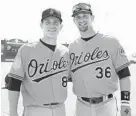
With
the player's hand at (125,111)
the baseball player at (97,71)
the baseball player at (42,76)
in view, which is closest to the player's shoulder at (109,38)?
the baseball player at (97,71)

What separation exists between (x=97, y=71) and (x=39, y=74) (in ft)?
2.11

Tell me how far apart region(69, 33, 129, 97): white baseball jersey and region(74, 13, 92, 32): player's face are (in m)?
0.17

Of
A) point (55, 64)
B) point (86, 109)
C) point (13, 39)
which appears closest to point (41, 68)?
point (55, 64)

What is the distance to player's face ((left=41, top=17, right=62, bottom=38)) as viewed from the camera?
7.05ft

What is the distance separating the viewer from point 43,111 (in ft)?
6.81

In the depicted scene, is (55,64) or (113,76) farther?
(113,76)

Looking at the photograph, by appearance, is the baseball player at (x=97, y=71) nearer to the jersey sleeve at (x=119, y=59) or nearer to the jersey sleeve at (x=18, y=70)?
the jersey sleeve at (x=119, y=59)

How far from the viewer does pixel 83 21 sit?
235 centimetres

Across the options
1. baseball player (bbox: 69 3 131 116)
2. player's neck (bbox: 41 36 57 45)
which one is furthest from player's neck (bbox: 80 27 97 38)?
player's neck (bbox: 41 36 57 45)

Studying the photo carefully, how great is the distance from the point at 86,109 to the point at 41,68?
27.0 inches

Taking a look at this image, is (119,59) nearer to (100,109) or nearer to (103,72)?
(103,72)

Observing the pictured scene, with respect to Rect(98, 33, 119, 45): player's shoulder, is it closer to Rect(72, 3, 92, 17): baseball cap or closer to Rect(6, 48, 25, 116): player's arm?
Rect(72, 3, 92, 17): baseball cap

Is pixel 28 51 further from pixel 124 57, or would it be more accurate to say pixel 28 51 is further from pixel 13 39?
pixel 13 39

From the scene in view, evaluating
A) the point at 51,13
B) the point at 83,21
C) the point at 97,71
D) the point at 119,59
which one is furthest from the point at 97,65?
the point at 51,13
